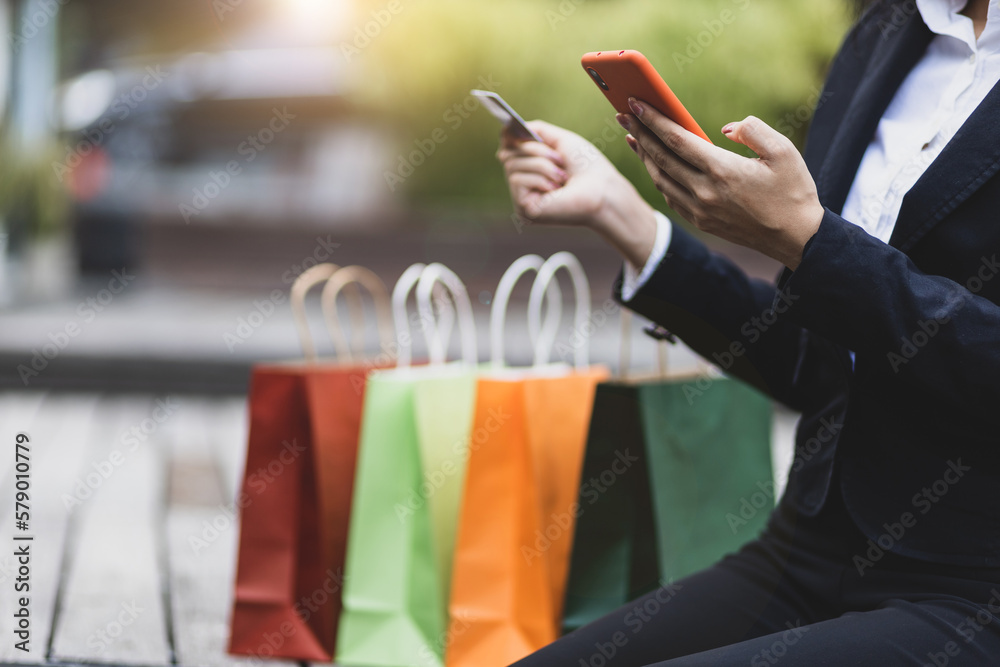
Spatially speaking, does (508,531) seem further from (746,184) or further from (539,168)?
(746,184)

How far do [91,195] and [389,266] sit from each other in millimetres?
2497

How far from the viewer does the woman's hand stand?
1.07 metres

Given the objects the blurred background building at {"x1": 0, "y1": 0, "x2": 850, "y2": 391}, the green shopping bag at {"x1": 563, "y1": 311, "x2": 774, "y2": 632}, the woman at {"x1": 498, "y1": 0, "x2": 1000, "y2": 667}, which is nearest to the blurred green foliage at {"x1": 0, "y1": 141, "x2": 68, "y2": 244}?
the blurred background building at {"x1": 0, "y1": 0, "x2": 850, "y2": 391}

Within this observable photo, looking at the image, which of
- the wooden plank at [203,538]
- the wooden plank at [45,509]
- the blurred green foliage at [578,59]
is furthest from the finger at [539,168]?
the blurred green foliage at [578,59]

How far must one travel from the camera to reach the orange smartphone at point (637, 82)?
781 mm

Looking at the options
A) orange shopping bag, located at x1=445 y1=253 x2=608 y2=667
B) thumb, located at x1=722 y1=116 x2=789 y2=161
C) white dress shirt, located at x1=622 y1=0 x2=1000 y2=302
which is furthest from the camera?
orange shopping bag, located at x1=445 y1=253 x2=608 y2=667

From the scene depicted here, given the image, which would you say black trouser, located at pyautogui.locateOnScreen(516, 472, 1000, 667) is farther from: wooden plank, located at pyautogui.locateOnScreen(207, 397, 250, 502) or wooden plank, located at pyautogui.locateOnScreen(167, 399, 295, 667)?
wooden plank, located at pyautogui.locateOnScreen(207, 397, 250, 502)

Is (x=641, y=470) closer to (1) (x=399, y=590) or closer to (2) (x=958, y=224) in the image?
(1) (x=399, y=590)

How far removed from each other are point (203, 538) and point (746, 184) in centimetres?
185

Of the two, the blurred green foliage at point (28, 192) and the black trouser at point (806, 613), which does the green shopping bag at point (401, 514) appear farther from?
the blurred green foliage at point (28, 192)

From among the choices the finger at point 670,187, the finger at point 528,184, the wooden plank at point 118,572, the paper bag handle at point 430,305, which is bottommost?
the wooden plank at point 118,572

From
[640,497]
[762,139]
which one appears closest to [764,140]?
[762,139]

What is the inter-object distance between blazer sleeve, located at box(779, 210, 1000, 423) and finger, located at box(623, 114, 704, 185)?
12cm

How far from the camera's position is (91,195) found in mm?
7090
